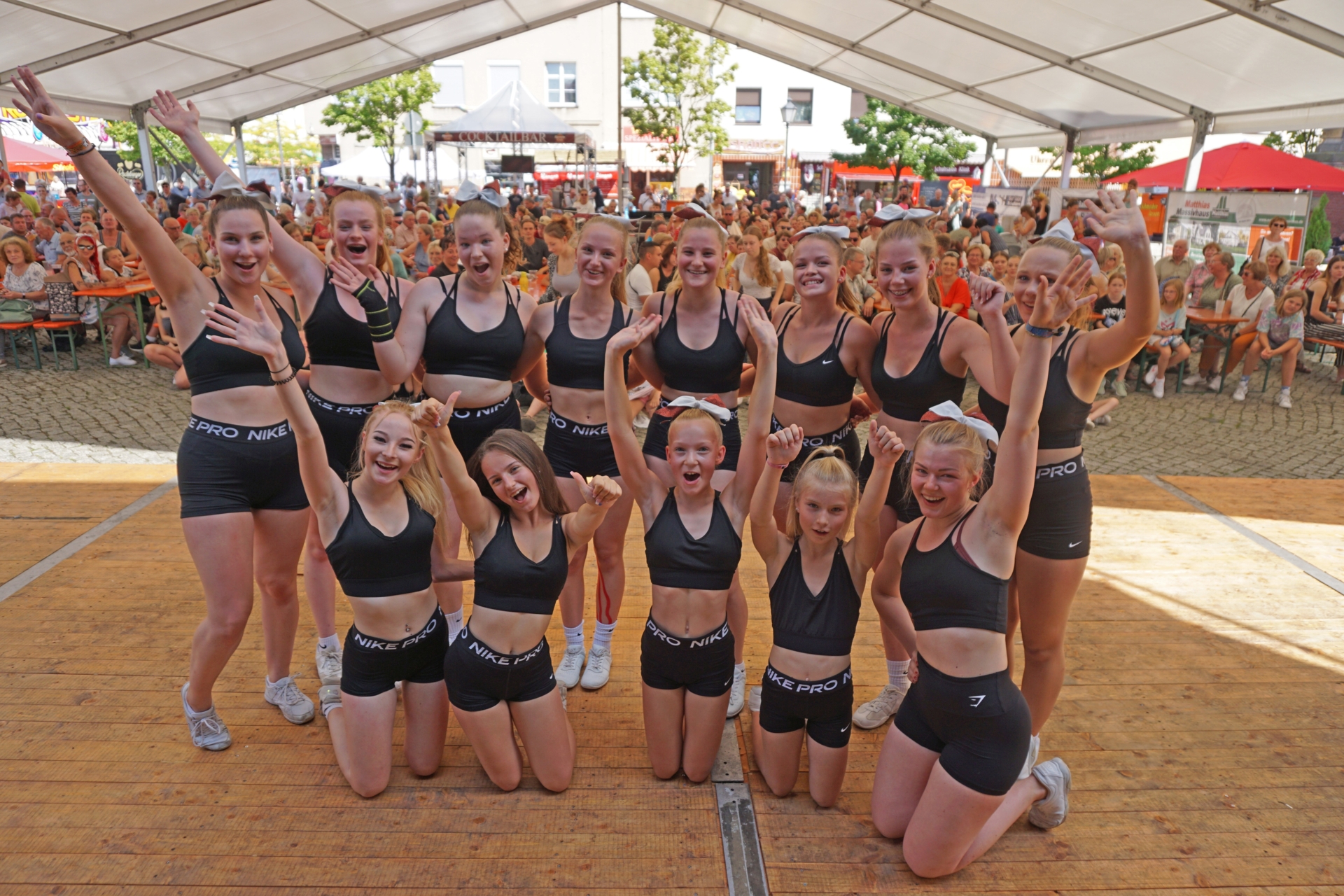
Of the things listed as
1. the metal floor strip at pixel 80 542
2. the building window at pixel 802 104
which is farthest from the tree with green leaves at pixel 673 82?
the metal floor strip at pixel 80 542

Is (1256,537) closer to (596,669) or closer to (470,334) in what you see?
(596,669)

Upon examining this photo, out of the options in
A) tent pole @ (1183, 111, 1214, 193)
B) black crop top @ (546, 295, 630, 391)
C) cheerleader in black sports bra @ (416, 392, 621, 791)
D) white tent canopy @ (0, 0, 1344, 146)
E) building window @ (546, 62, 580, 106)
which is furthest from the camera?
building window @ (546, 62, 580, 106)

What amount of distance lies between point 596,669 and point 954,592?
5.21 ft

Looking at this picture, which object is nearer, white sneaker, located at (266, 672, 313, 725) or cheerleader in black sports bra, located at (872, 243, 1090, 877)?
cheerleader in black sports bra, located at (872, 243, 1090, 877)

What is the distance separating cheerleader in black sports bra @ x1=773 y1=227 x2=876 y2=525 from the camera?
3.14 m

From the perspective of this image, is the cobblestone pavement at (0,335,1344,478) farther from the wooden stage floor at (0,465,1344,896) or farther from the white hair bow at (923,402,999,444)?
the white hair bow at (923,402,999,444)

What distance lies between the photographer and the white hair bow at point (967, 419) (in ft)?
8.06

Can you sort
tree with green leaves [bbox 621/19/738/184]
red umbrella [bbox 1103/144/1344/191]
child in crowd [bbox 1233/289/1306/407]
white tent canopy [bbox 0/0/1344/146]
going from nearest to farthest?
child in crowd [bbox 1233/289/1306/407]
white tent canopy [bbox 0/0/1344/146]
red umbrella [bbox 1103/144/1344/191]
tree with green leaves [bbox 621/19/738/184]

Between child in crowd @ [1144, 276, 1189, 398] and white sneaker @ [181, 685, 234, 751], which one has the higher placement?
child in crowd @ [1144, 276, 1189, 398]

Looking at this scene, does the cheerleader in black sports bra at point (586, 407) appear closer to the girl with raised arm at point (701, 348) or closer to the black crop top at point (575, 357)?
the black crop top at point (575, 357)

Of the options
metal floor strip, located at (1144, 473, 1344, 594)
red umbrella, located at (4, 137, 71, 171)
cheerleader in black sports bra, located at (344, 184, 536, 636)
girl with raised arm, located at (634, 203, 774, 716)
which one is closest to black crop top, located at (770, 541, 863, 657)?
girl with raised arm, located at (634, 203, 774, 716)

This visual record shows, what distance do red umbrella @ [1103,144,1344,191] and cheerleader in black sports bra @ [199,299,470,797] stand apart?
14653 millimetres

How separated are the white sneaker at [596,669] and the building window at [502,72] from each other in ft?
120

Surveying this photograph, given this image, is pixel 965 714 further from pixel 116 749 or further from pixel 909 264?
pixel 116 749
